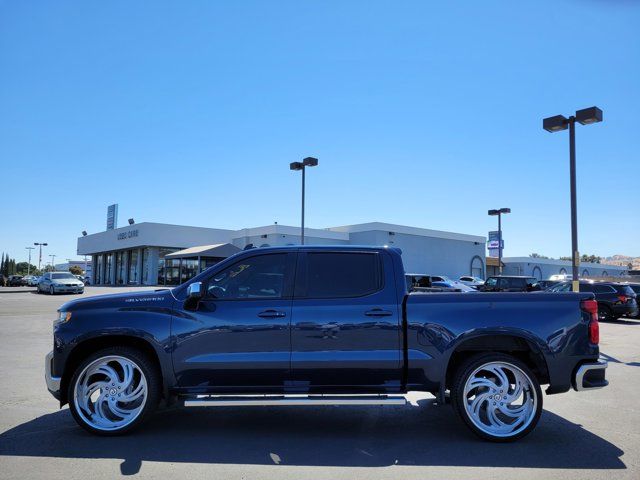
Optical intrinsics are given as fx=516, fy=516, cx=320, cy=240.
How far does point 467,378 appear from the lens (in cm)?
514

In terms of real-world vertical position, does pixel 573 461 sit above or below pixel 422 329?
below

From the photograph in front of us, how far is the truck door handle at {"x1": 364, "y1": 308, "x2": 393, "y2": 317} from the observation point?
5141 mm

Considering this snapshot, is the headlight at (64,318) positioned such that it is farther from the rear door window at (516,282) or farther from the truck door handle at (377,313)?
the rear door window at (516,282)

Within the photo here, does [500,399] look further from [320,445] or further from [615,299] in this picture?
[615,299]

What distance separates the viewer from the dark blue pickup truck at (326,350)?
509 cm

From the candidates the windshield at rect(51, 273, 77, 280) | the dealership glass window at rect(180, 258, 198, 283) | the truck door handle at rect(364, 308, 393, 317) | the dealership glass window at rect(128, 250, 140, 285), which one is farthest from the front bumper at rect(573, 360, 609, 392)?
the dealership glass window at rect(128, 250, 140, 285)

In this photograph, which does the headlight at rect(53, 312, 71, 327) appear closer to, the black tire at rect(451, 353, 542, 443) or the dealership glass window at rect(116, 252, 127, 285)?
the black tire at rect(451, 353, 542, 443)

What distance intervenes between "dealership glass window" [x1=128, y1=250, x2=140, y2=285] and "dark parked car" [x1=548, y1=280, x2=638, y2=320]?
46.1 metres

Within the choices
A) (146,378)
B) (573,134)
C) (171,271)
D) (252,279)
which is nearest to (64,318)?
(146,378)

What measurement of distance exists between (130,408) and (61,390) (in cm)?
71

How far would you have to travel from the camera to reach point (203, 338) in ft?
16.9

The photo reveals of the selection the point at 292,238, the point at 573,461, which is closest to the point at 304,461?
the point at 573,461

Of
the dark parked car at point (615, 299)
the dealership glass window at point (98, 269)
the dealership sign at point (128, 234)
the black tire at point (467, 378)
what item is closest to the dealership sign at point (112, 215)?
the dealership glass window at point (98, 269)

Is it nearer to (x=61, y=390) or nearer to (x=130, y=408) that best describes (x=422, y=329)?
(x=130, y=408)
